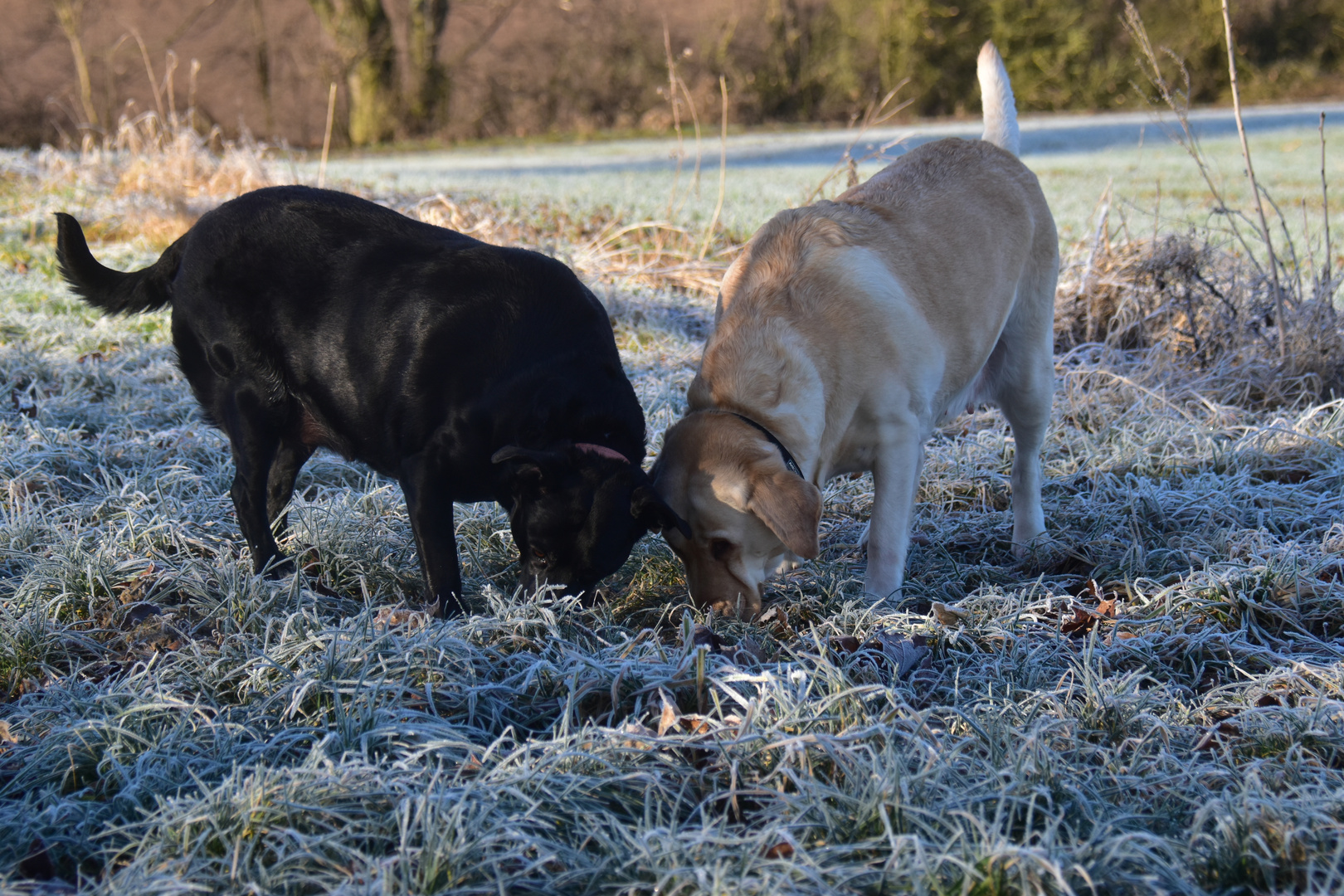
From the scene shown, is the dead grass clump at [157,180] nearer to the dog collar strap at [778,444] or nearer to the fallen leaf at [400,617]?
the fallen leaf at [400,617]

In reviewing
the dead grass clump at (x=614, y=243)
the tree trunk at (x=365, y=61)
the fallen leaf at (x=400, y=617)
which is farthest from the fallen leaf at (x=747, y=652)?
the tree trunk at (x=365, y=61)

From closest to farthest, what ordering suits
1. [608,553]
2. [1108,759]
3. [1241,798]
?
1. [1241,798]
2. [1108,759]
3. [608,553]

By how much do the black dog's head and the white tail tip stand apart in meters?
2.36

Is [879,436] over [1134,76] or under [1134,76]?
under

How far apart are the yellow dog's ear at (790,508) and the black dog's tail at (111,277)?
2.18 meters

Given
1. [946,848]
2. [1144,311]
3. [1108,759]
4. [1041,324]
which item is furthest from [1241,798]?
[1144,311]

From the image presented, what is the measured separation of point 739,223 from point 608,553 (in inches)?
263

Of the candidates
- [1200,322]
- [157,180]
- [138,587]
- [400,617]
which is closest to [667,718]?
[400,617]

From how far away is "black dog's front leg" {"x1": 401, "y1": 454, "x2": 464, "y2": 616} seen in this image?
295cm

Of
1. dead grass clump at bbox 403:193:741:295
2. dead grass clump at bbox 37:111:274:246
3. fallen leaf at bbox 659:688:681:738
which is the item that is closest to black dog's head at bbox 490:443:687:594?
fallen leaf at bbox 659:688:681:738

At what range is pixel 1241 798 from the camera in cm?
186

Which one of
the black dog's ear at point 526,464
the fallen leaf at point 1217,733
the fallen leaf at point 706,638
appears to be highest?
the black dog's ear at point 526,464

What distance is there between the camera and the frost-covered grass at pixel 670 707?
1.75 metres

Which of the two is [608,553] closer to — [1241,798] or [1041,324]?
[1241,798]
